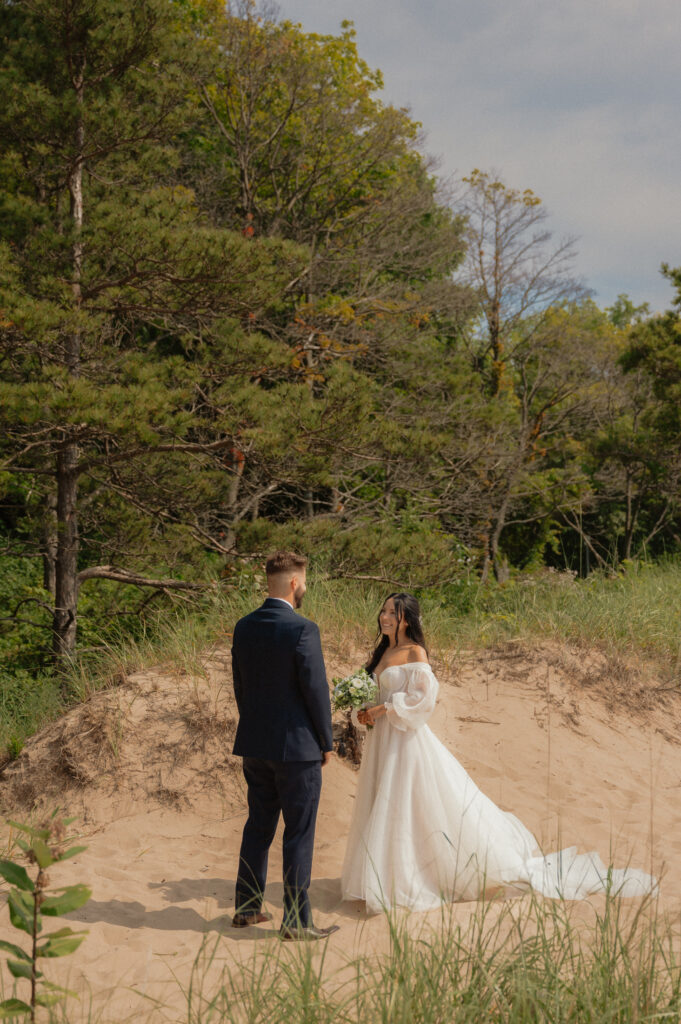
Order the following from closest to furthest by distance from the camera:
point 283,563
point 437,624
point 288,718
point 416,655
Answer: point 288,718
point 283,563
point 416,655
point 437,624

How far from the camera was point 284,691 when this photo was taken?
159 inches

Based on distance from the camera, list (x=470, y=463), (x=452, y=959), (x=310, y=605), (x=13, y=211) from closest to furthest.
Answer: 1. (x=452, y=959)
2. (x=310, y=605)
3. (x=13, y=211)
4. (x=470, y=463)

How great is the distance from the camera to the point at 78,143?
9.91m

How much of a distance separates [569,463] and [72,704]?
44.6 ft

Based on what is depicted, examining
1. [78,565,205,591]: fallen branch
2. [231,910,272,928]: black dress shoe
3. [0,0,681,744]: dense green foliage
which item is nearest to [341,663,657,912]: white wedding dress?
[231,910,272,928]: black dress shoe


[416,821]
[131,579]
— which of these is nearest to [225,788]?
[416,821]

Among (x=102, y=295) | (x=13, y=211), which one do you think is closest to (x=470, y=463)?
(x=102, y=295)

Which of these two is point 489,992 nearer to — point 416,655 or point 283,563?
point 416,655

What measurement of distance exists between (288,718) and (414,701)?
75cm

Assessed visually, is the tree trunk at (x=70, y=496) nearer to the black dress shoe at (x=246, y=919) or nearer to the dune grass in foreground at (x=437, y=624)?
the dune grass in foreground at (x=437, y=624)

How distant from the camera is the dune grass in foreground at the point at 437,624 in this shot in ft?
23.4

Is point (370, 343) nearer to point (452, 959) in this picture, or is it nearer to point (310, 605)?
point (310, 605)

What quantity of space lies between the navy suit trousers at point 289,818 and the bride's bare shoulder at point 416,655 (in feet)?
2.58

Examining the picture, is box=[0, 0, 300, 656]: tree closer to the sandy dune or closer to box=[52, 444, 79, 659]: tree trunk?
→ box=[52, 444, 79, 659]: tree trunk
